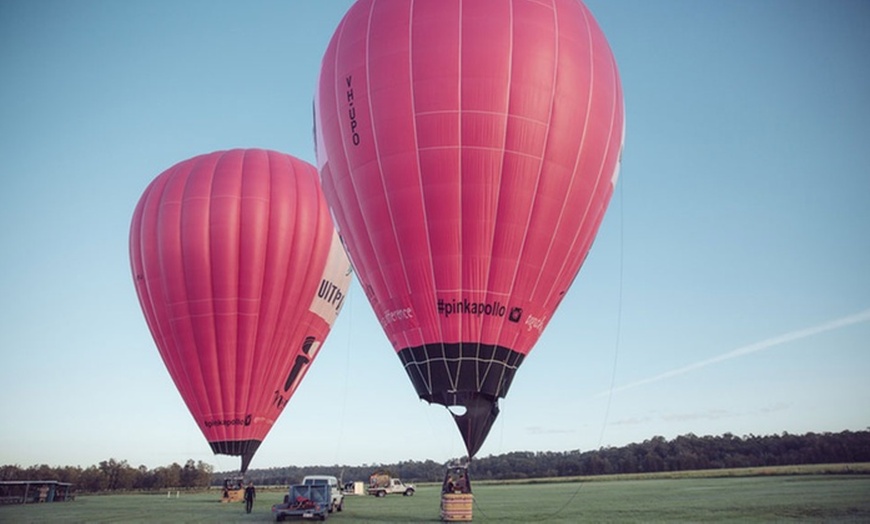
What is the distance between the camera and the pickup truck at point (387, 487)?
34.1 m

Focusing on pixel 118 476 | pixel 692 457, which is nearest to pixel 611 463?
pixel 692 457

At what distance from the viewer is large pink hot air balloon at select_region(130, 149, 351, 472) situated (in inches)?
942

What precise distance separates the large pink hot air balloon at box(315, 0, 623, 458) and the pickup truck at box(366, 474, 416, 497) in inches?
841

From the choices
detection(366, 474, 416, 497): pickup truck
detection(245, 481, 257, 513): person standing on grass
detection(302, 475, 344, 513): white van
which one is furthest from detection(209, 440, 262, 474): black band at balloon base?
detection(366, 474, 416, 497): pickup truck

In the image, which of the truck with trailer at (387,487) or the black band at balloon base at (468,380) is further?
the truck with trailer at (387,487)

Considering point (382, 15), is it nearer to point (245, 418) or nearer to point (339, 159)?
point (339, 159)

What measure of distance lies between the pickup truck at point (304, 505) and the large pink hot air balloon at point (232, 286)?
26.1 ft

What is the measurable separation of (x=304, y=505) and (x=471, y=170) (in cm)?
939

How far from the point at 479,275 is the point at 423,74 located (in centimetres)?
481

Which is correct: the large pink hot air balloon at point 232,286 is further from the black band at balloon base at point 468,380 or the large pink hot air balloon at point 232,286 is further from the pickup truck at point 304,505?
the black band at balloon base at point 468,380

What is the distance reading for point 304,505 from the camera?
1609 cm

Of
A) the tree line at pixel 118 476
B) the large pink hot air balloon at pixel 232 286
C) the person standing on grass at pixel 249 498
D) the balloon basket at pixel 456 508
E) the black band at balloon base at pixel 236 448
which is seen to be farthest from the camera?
the tree line at pixel 118 476

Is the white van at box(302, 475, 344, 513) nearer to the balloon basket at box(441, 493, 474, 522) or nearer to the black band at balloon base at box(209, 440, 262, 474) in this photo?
the black band at balloon base at box(209, 440, 262, 474)

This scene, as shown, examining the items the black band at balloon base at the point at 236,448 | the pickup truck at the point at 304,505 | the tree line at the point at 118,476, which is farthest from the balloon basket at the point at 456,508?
the tree line at the point at 118,476
